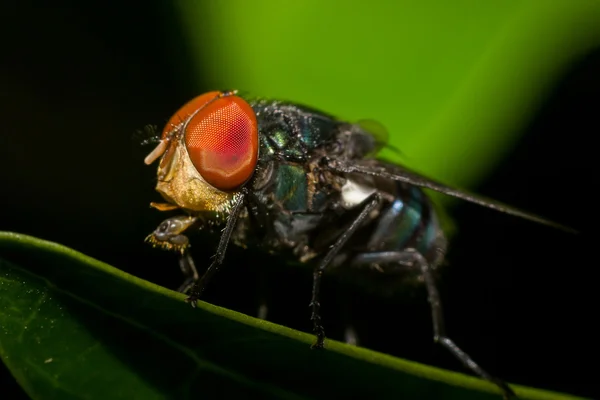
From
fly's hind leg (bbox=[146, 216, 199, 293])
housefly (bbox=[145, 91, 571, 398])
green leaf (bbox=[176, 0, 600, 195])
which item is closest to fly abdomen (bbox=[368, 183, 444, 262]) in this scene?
housefly (bbox=[145, 91, 571, 398])

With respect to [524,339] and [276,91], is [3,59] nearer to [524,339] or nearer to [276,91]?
[276,91]

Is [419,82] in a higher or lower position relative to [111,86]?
higher

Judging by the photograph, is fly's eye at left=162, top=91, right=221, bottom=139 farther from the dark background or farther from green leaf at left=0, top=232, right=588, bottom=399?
green leaf at left=0, top=232, right=588, bottom=399

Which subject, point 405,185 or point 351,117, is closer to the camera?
point 405,185

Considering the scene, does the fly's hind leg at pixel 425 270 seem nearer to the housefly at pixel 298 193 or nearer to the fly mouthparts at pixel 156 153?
the housefly at pixel 298 193

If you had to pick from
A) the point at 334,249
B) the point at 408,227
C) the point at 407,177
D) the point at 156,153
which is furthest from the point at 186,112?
the point at 408,227

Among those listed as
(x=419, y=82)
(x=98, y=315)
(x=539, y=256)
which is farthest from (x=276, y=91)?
(x=98, y=315)
